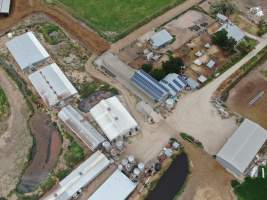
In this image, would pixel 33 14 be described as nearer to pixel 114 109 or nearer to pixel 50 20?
pixel 50 20

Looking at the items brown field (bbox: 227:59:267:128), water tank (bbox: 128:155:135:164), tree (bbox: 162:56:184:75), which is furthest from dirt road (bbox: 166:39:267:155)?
water tank (bbox: 128:155:135:164)

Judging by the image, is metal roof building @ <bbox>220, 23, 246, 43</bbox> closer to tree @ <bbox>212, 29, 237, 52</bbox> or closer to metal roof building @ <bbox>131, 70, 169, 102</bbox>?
tree @ <bbox>212, 29, 237, 52</bbox>

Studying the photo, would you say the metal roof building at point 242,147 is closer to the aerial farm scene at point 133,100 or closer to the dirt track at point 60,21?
the aerial farm scene at point 133,100

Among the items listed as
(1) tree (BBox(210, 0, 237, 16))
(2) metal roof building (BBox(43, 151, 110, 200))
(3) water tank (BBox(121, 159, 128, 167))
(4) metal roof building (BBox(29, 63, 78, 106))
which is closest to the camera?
(2) metal roof building (BBox(43, 151, 110, 200))

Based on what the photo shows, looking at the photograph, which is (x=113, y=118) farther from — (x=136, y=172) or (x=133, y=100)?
(x=136, y=172)

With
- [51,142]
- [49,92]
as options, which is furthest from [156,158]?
[49,92]

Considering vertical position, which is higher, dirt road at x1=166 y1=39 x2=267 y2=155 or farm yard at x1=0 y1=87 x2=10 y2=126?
farm yard at x1=0 y1=87 x2=10 y2=126

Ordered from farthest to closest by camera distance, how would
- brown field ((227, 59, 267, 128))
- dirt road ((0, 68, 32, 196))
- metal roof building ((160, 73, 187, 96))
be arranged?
metal roof building ((160, 73, 187, 96))
brown field ((227, 59, 267, 128))
dirt road ((0, 68, 32, 196))
